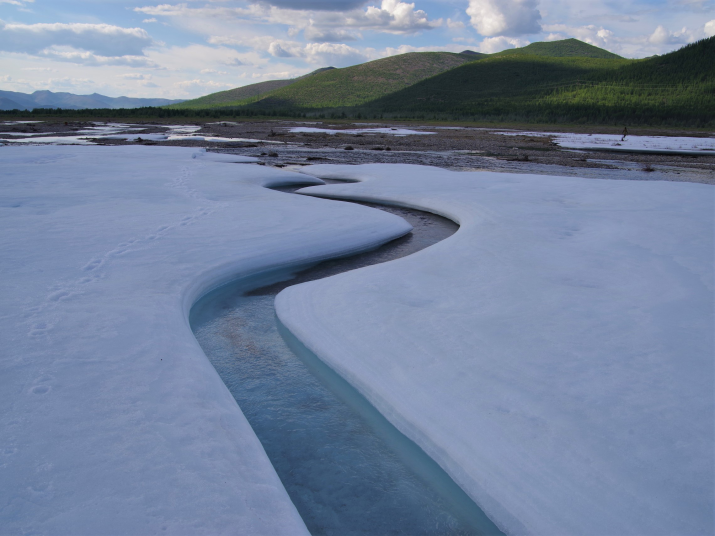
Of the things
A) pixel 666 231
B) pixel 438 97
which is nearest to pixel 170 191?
pixel 666 231

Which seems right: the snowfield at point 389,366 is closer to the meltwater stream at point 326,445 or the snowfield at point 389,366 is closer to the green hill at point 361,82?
the meltwater stream at point 326,445

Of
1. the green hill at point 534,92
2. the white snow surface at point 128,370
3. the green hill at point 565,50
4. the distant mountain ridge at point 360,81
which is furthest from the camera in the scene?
the green hill at point 565,50

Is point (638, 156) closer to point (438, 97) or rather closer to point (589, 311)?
point (589, 311)

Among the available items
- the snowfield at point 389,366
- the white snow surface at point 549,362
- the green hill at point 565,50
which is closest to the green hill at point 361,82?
the green hill at point 565,50

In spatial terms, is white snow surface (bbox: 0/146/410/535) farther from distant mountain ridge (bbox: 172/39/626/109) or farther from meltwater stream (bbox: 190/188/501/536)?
distant mountain ridge (bbox: 172/39/626/109)

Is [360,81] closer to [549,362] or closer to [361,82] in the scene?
[361,82]

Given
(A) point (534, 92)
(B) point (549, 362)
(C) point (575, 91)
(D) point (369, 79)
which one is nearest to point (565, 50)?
(D) point (369, 79)

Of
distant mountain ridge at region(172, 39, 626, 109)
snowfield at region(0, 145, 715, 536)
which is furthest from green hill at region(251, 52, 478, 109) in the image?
snowfield at region(0, 145, 715, 536)
